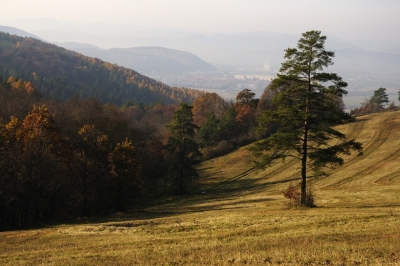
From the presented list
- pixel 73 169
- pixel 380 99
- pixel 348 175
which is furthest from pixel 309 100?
pixel 380 99

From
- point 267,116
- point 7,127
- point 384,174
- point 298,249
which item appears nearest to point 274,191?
point 384,174

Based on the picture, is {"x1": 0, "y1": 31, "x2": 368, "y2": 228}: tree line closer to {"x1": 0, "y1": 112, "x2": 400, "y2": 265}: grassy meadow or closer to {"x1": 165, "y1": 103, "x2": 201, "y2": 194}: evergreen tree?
{"x1": 165, "y1": 103, "x2": 201, "y2": 194}: evergreen tree

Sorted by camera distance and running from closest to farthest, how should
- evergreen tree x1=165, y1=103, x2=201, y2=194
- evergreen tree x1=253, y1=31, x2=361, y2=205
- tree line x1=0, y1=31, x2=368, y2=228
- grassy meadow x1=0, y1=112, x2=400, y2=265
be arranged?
grassy meadow x1=0, y1=112, x2=400, y2=265
evergreen tree x1=253, y1=31, x2=361, y2=205
tree line x1=0, y1=31, x2=368, y2=228
evergreen tree x1=165, y1=103, x2=201, y2=194

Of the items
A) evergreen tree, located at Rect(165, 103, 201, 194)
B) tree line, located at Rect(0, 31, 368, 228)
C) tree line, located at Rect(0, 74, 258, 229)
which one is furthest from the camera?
evergreen tree, located at Rect(165, 103, 201, 194)

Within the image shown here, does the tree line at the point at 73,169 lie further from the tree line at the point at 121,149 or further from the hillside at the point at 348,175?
A: the hillside at the point at 348,175

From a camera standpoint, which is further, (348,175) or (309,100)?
(348,175)

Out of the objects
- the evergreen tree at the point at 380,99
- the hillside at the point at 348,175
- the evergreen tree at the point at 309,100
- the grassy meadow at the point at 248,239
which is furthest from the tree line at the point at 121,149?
the evergreen tree at the point at 380,99

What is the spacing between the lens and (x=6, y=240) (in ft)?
69.7

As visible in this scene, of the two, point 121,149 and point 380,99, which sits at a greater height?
point 380,99

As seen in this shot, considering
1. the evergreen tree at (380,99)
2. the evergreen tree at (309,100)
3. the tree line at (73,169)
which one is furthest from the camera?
the evergreen tree at (380,99)

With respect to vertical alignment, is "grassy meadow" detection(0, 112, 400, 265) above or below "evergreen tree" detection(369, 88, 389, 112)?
below

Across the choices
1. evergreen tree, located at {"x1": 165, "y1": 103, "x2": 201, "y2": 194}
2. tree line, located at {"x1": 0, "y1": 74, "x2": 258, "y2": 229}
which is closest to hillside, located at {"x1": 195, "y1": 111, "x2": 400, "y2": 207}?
evergreen tree, located at {"x1": 165, "y1": 103, "x2": 201, "y2": 194}

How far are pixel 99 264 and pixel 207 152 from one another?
210 ft

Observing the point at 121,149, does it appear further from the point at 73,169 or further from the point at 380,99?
the point at 380,99
